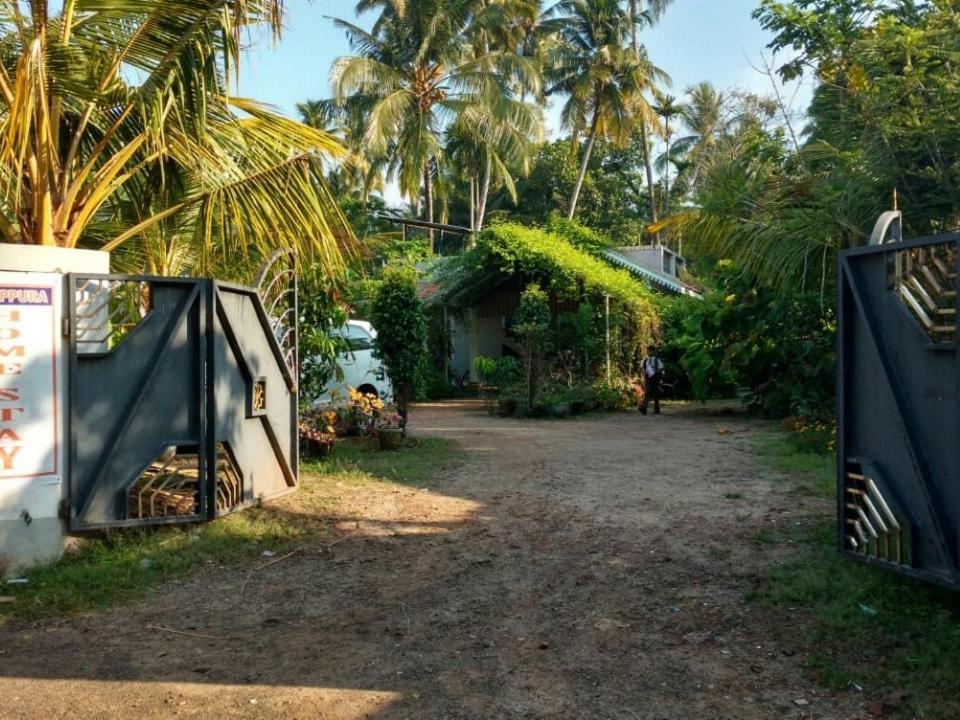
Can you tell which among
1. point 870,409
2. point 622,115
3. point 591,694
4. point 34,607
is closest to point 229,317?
point 34,607

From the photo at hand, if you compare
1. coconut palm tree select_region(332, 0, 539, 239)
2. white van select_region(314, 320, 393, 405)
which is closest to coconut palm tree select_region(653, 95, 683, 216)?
coconut palm tree select_region(332, 0, 539, 239)

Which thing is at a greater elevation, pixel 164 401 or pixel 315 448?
pixel 164 401

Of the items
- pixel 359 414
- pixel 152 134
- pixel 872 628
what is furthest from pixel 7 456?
pixel 359 414

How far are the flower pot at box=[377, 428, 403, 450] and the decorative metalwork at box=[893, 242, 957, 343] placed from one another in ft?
24.0

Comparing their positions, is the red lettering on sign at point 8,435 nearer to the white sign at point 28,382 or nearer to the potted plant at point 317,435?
the white sign at point 28,382

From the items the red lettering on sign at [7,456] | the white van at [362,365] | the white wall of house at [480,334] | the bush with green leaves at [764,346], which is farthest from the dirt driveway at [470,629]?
the white wall of house at [480,334]

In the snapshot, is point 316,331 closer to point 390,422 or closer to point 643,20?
point 390,422

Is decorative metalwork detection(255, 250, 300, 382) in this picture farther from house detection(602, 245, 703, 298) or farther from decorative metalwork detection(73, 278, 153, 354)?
house detection(602, 245, 703, 298)

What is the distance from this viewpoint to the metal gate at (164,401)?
19.8 feet

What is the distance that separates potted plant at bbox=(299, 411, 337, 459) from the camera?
33.0ft

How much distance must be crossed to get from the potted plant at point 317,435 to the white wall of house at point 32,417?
4.17 metres

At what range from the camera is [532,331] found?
16.5 meters

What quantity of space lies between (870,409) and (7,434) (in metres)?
5.47

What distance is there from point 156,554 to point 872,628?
4.67 meters
